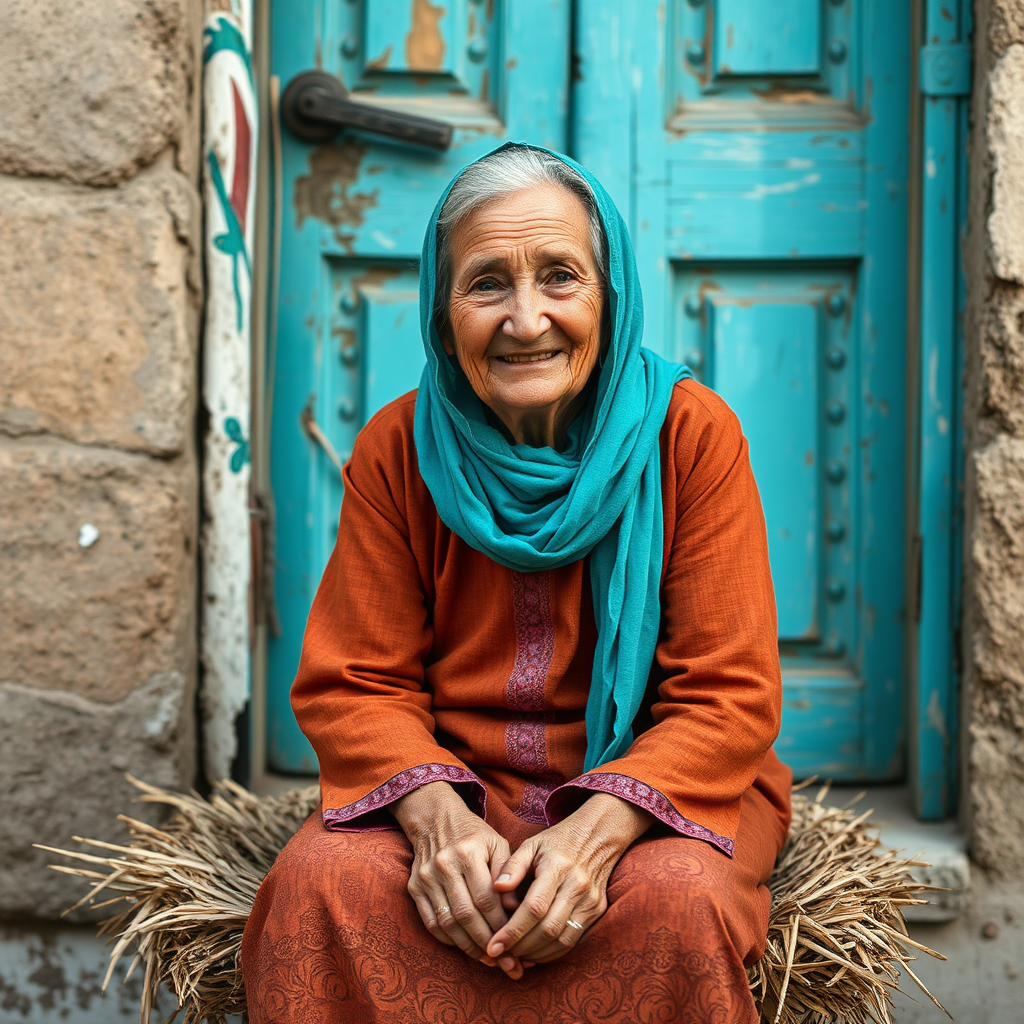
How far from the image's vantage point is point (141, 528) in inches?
80.0

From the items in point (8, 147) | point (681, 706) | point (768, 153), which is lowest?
point (681, 706)

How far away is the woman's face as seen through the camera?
1.54 meters

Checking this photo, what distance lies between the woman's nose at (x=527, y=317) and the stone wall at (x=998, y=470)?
990 mm

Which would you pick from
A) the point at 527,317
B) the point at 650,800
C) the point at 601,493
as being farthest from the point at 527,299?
the point at 650,800

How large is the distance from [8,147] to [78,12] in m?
0.29

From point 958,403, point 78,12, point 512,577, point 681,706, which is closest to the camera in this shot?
point 681,706

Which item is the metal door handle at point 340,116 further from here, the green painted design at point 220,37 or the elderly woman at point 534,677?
the elderly woman at point 534,677

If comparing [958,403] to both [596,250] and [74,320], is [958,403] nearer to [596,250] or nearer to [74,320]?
[596,250]

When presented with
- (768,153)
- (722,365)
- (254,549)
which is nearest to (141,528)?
(254,549)

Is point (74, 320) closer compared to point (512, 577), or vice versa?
point (512, 577)

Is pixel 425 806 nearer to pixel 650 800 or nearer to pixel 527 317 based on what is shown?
pixel 650 800

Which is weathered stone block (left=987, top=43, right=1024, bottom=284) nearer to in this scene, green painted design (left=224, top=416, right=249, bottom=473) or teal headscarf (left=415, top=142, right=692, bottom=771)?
teal headscarf (left=415, top=142, right=692, bottom=771)

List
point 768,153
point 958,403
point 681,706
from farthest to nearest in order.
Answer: point 768,153 < point 958,403 < point 681,706

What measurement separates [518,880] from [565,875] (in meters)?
0.06
